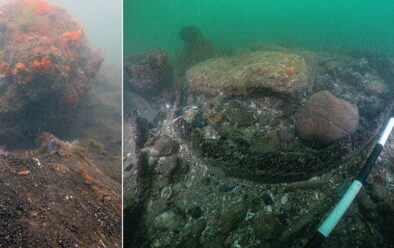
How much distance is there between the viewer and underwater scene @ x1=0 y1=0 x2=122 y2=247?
3.08 meters

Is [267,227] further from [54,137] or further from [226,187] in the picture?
[54,137]

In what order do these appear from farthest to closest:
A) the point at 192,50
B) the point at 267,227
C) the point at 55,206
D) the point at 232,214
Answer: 1. the point at 192,50
2. the point at 232,214
3. the point at 267,227
4. the point at 55,206

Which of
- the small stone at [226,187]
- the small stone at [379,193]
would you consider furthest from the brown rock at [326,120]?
the small stone at [226,187]

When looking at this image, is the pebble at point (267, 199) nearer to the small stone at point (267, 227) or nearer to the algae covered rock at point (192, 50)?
the small stone at point (267, 227)

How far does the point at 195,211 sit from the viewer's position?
4.19 m

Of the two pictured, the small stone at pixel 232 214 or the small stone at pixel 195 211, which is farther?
the small stone at pixel 195 211

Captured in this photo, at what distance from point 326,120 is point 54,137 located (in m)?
6.14

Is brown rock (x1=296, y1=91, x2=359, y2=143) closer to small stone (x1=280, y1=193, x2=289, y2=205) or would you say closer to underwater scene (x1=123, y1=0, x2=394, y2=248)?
underwater scene (x1=123, y1=0, x2=394, y2=248)

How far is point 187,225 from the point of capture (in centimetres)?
408

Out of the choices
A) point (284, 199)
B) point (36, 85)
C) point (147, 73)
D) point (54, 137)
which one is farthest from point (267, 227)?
point (36, 85)

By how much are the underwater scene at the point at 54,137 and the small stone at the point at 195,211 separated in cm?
110

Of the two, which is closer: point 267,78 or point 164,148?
point 164,148

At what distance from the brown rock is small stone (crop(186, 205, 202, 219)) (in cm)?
213

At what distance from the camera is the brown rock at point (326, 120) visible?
4.36 m
